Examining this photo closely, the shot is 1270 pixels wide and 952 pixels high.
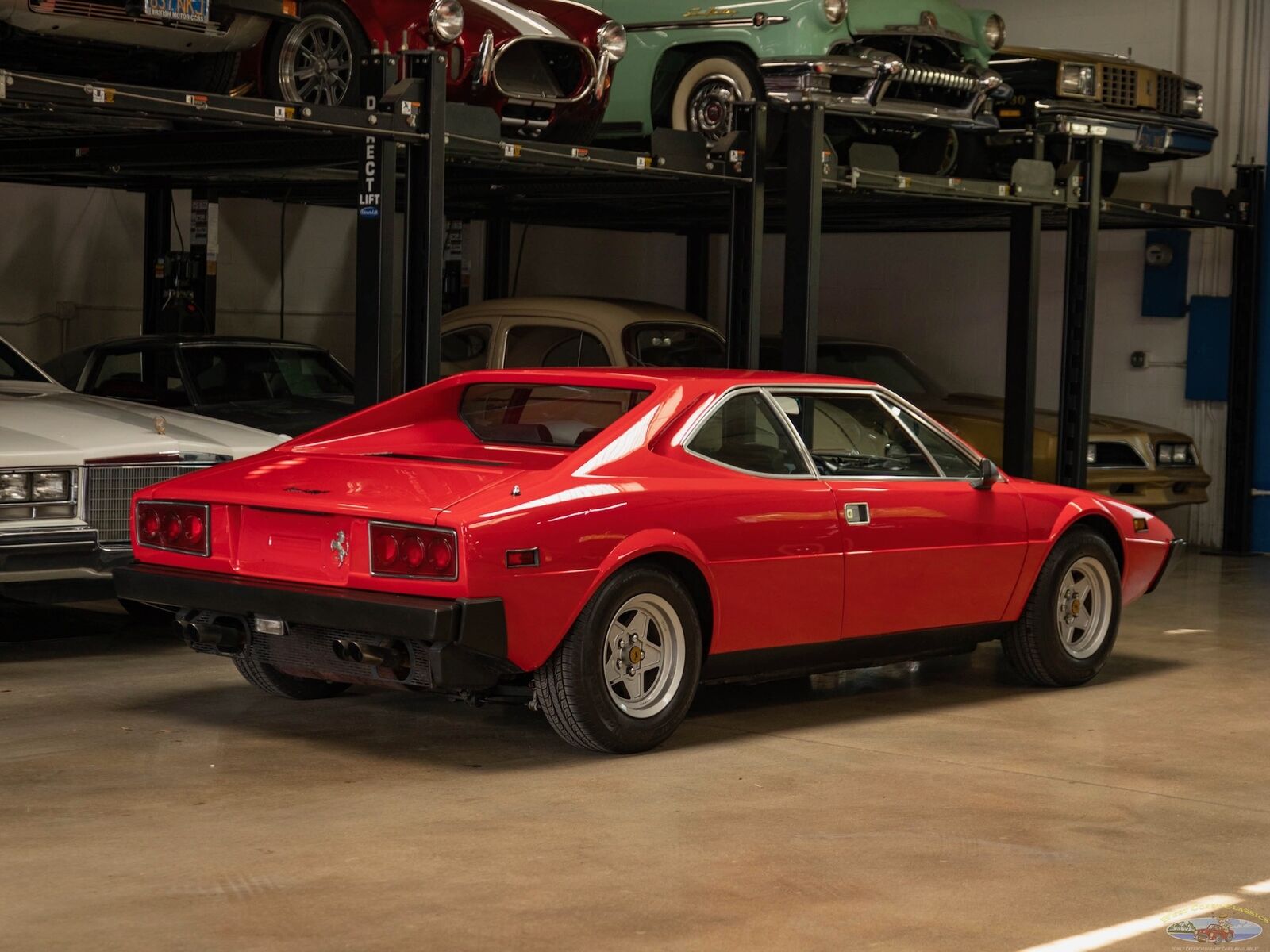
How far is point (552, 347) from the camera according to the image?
35.6 ft

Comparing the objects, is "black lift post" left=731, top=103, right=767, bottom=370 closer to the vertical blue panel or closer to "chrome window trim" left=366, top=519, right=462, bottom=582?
"chrome window trim" left=366, top=519, right=462, bottom=582

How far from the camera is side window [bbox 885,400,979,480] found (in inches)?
261

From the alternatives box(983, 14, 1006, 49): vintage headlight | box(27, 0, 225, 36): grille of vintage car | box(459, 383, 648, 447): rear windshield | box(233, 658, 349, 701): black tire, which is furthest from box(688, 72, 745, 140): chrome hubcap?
box(233, 658, 349, 701): black tire

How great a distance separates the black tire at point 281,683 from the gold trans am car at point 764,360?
4.55m

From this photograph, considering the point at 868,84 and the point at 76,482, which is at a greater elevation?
the point at 868,84

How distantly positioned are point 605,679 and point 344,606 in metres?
0.84

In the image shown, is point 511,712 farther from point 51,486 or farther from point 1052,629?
point 1052,629

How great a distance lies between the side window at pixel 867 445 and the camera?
628 cm

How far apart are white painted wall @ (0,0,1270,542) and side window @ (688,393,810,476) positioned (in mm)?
8891

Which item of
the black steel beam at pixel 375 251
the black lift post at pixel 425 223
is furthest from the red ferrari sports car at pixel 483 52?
the black lift post at pixel 425 223

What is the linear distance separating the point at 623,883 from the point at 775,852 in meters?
0.50

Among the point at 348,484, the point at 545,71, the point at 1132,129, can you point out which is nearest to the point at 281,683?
the point at 348,484

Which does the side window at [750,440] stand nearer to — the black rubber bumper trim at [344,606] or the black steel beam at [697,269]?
the black rubber bumper trim at [344,606]

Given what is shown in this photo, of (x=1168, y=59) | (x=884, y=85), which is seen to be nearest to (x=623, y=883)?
(x=884, y=85)
